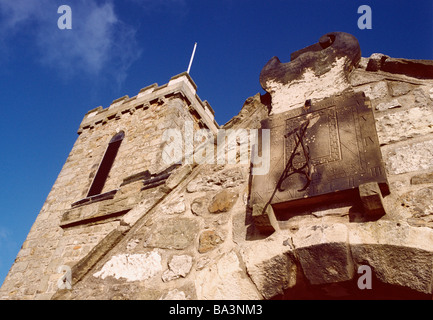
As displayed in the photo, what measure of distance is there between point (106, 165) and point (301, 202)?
25.3 feet

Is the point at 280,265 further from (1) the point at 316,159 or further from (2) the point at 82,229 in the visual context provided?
(2) the point at 82,229

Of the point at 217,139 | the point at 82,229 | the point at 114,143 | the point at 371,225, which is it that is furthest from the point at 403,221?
the point at 114,143

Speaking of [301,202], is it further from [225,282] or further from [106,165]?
[106,165]

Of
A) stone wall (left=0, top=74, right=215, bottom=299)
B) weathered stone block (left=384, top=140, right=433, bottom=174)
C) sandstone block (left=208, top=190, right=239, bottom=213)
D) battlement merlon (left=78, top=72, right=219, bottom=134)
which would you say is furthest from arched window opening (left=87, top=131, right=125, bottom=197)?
weathered stone block (left=384, top=140, right=433, bottom=174)

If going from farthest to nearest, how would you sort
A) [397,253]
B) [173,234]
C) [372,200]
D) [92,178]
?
[92,178] → [173,234] → [372,200] → [397,253]

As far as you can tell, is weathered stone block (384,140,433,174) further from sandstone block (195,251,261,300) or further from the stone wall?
the stone wall

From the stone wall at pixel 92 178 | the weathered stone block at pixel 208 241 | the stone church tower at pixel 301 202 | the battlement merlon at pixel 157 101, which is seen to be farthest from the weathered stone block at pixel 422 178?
the battlement merlon at pixel 157 101

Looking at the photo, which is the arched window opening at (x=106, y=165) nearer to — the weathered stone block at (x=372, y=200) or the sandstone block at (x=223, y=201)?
the sandstone block at (x=223, y=201)

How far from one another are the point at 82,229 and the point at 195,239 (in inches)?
137

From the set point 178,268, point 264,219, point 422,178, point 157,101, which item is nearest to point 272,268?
point 264,219

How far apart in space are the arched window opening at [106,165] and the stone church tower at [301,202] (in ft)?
18.0

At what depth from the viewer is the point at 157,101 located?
953 centimetres

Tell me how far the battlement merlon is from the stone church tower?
672 cm

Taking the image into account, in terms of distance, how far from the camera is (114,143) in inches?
369
